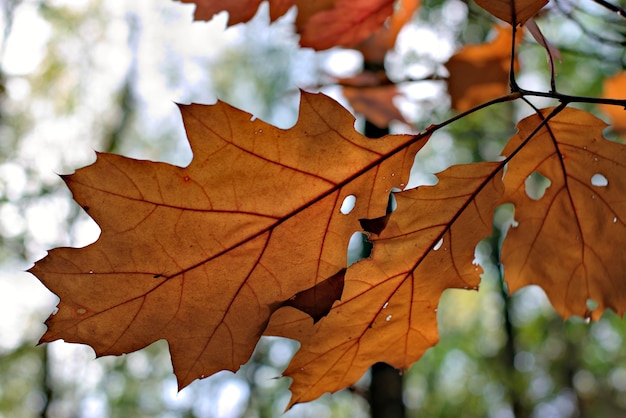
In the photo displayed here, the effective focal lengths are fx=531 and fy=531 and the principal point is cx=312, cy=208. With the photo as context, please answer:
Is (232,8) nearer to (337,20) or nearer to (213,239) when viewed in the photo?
(337,20)

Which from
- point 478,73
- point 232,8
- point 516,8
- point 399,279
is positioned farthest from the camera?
point 478,73

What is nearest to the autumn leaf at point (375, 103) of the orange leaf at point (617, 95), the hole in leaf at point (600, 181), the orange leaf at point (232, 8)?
the orange leaf at point (617, 95)

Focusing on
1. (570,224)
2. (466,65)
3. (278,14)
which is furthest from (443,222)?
(466,65)

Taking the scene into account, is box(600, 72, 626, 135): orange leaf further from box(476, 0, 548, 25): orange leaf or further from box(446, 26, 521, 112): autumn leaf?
box(476, 0, 548, 25): orange leaf

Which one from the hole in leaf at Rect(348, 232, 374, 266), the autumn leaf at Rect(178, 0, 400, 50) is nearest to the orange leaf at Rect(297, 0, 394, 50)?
the autumn leaf at Rect(178, 0, 400, 50)

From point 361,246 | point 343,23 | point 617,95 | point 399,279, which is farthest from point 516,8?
point 361,246

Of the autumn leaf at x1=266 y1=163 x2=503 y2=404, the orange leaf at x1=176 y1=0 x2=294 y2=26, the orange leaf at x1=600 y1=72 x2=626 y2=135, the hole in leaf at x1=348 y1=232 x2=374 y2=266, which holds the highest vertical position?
the orange leaf at x1=176 y1=0 x2=294 y2=26
